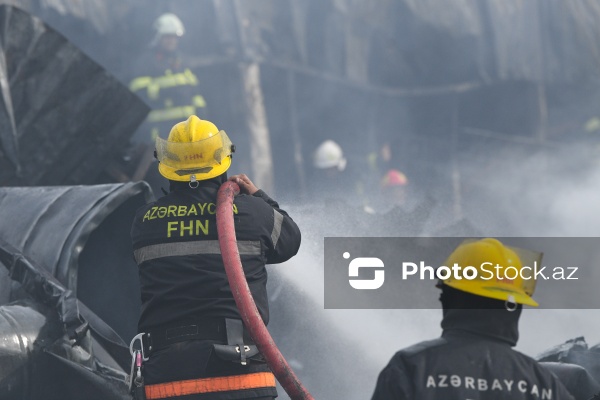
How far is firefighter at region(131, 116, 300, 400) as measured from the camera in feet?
11.6

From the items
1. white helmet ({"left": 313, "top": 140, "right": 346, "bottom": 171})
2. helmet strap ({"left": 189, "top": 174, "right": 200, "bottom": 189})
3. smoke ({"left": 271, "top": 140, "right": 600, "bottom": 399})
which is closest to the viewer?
helmet strap ({"left": 189, "top": 174, "right": 200, "bottom": 189})

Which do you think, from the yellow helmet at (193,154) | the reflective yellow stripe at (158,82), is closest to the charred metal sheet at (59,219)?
the yellow helmet at (193,154)

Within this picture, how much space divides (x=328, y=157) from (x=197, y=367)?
31.6 ft

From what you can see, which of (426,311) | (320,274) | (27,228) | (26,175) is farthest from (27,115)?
(426,311)

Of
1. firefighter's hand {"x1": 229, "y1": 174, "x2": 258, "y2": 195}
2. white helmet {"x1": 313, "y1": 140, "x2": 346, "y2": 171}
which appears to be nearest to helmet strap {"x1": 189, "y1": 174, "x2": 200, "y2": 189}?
firefighter's hand {"x1": 229, "y1": 174, "x2": 258, "y2": 195}

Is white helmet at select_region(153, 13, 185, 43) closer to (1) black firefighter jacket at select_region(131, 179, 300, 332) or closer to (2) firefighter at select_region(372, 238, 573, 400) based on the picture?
(1) black firefighter jacket at select_region(131, 179, 300, 332)

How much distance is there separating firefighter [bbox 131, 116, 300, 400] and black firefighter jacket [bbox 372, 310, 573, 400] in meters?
1.11

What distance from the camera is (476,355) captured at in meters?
2.52

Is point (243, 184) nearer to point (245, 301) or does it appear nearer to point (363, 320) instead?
point (245, 301)

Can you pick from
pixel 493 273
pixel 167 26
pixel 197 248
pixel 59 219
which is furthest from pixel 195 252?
pixel 167 26

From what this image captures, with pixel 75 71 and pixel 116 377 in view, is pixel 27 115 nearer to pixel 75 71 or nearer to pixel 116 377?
pixel 75 71

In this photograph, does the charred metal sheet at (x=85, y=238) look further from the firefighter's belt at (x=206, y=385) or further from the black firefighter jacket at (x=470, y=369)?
the black firefighter jacket at (x=470, y=369)

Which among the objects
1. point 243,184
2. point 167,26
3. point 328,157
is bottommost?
point 328,157

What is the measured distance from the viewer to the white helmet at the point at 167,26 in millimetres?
11836
